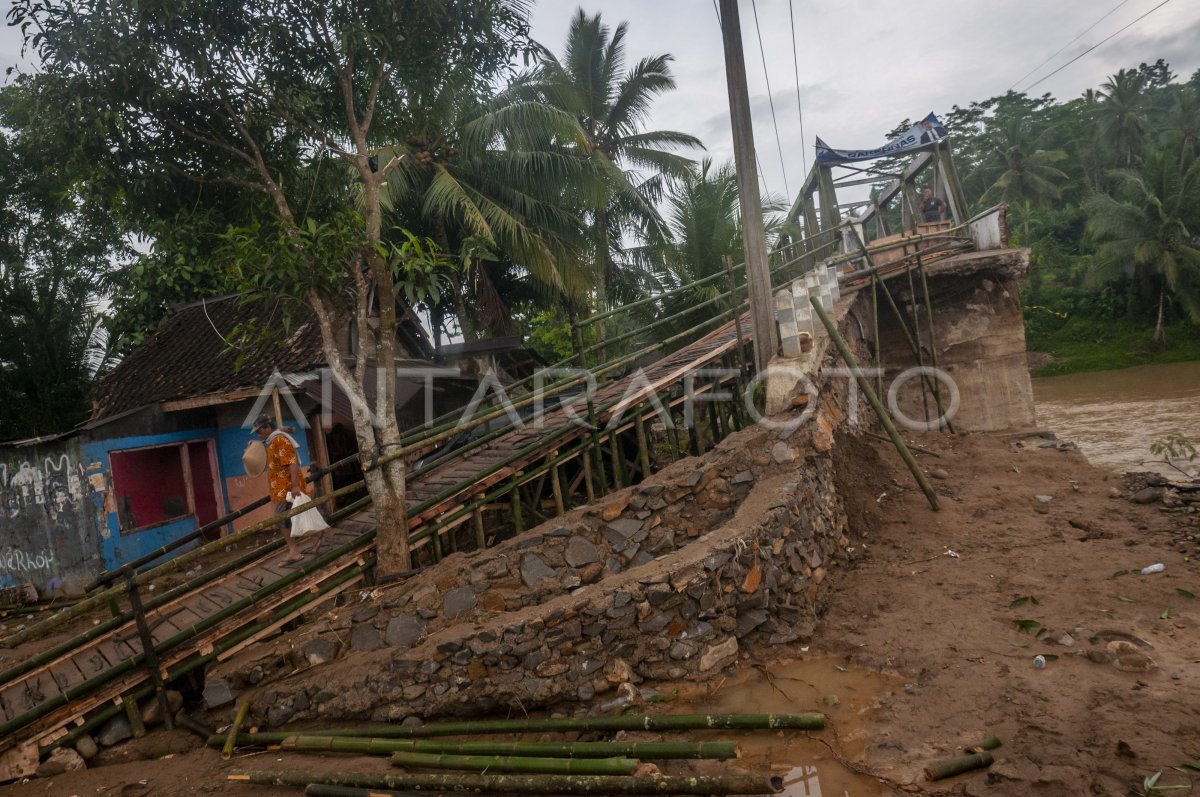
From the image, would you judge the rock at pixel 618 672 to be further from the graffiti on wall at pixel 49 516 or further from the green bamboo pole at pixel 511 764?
the graffiti on wall at pixel 49 516

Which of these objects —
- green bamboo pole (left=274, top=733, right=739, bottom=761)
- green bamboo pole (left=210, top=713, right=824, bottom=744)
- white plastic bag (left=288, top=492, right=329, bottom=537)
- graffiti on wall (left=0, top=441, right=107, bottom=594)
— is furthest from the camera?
graffiti on wall (left=0, top=441, right=107, bottom=594)

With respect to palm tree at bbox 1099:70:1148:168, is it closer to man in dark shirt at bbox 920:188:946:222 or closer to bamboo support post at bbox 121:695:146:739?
man in dark shirt at bbox 920:188:946:222

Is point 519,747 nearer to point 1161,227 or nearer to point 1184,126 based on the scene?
point 1161,227

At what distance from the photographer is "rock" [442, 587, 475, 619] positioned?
5.94 meters

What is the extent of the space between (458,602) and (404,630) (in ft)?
1.50

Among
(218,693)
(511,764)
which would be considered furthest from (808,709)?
(218,693)

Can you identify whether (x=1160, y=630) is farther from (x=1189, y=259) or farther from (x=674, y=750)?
(x=1189, y=259)

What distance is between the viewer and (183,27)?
6191mm

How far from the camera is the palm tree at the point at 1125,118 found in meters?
34.2

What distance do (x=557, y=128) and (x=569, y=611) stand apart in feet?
35.0

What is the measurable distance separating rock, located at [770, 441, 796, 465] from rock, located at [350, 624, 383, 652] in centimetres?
367

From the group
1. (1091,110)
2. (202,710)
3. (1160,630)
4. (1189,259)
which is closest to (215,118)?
(202,710)

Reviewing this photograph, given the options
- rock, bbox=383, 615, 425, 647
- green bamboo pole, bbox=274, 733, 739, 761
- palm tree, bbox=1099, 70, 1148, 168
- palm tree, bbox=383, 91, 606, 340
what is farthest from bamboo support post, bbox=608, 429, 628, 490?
palm tree, bbox=1099, 70, 1148, 168

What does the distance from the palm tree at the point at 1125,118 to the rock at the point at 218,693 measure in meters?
41.7
